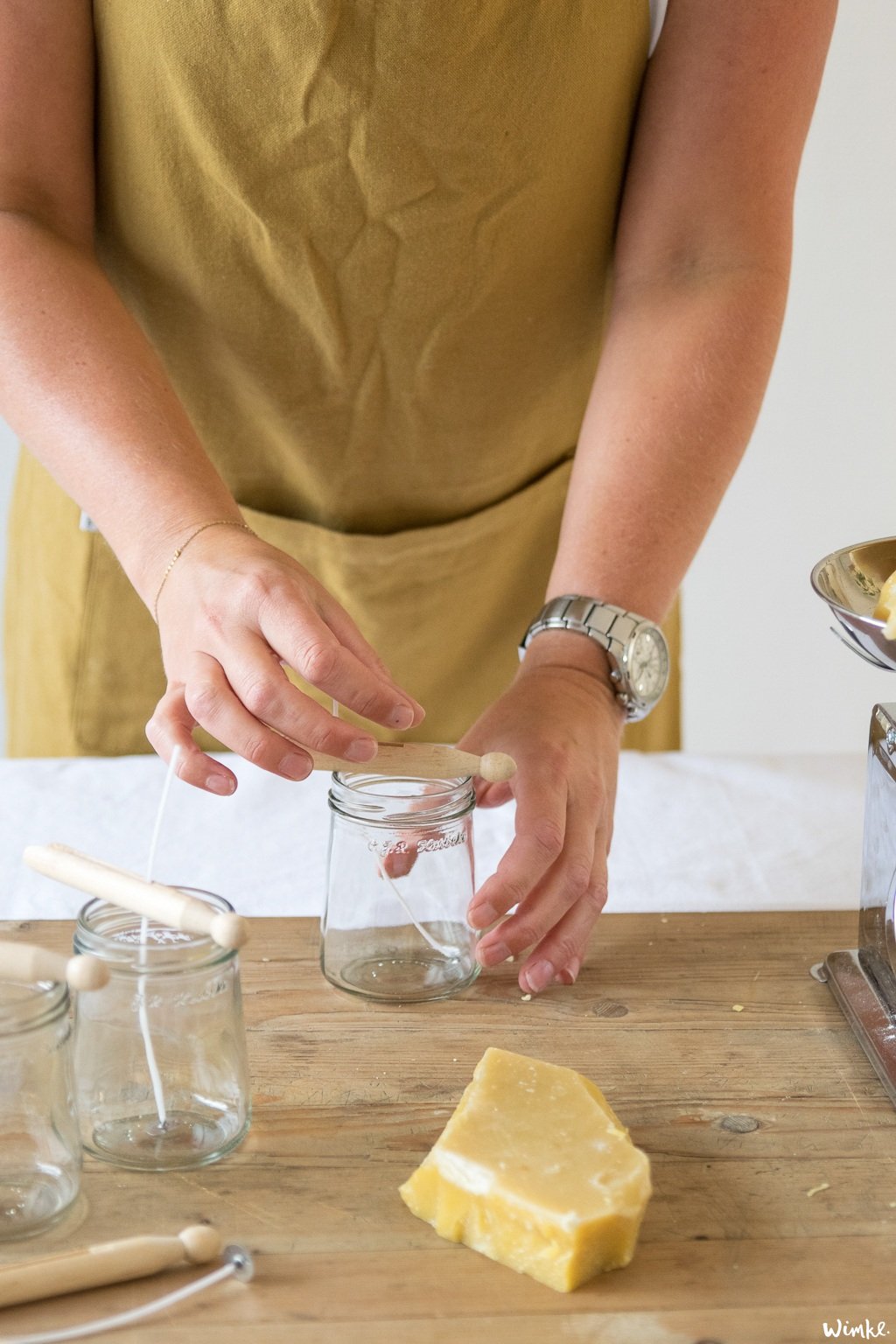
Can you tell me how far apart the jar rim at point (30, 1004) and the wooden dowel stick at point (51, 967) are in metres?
0.01

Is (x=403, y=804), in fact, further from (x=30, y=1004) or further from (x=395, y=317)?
(x=395, y=317)

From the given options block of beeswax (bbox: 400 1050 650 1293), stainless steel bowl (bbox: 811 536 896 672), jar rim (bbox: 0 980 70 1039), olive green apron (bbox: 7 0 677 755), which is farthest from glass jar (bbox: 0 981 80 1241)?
olive green apron (bbox: 7 0 677 755)

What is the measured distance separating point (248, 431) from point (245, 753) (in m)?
0.52

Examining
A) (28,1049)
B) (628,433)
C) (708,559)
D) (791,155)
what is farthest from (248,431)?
(708,559)

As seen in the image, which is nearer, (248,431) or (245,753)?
(245,753)

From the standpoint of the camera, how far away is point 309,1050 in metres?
0.85

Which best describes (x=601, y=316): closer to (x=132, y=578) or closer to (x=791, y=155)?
(x=791, y=155)

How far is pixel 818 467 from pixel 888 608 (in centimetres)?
203

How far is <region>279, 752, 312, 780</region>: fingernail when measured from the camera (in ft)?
2.64

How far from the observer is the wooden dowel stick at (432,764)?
0.85 m

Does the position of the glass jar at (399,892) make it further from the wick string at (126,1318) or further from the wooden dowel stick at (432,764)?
the wick string at (126,1318)

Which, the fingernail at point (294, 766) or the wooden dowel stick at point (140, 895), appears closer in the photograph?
the wooden dowel stick at point (140, 895)

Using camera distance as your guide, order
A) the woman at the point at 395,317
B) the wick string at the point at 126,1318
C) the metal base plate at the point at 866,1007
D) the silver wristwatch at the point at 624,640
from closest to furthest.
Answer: the wick string at the point at 126,1318 → the metal base plate at the point at 866,1007 → the woman at the point at 395,317 → the silver wristwatch at the point at 624,640

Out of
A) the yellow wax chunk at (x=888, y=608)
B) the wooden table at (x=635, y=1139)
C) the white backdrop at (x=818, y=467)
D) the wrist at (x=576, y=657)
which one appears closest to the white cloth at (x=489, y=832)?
the wooden table at (x=635, y=1139)
